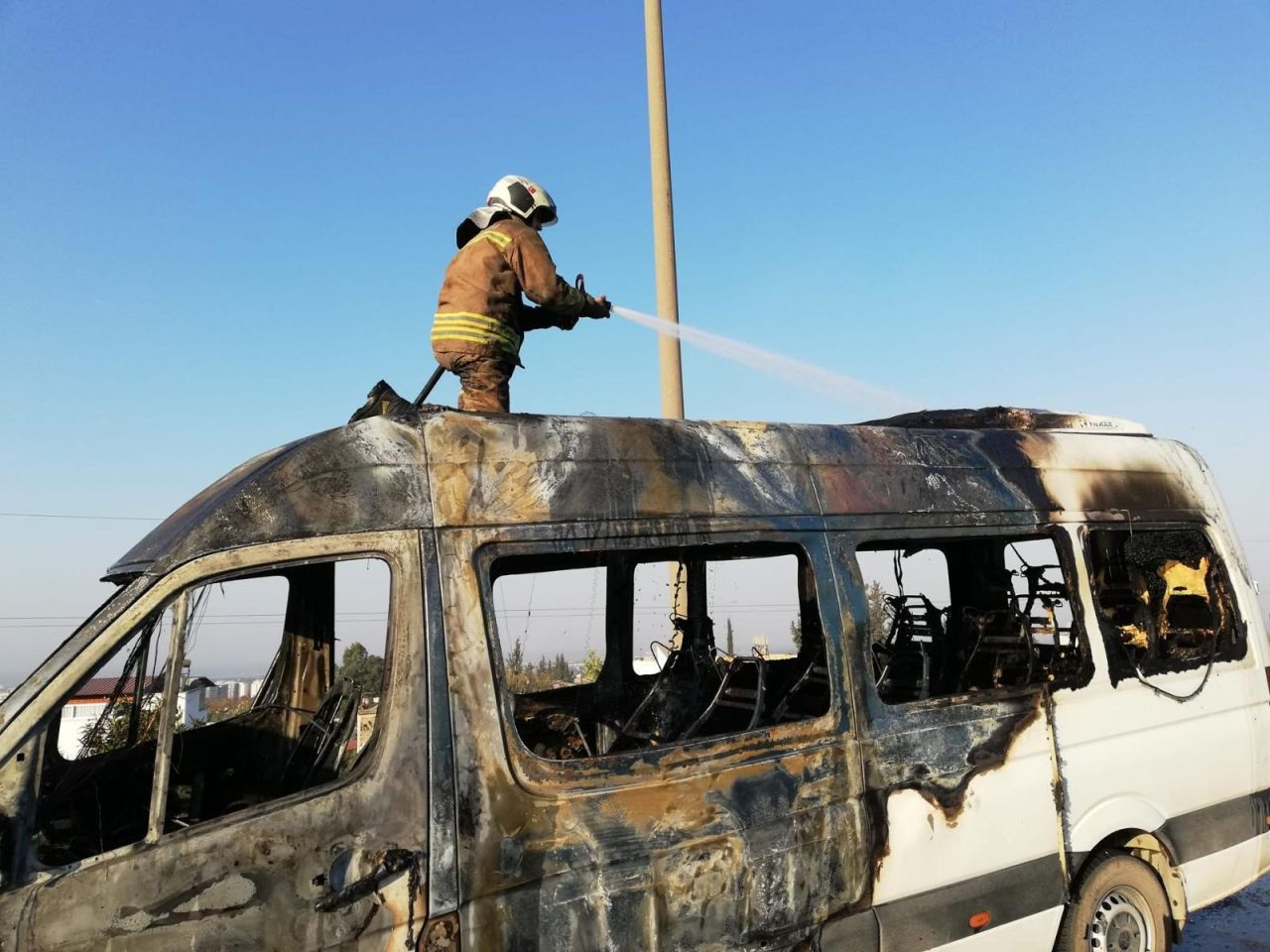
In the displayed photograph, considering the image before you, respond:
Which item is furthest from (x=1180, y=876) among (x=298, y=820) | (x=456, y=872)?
(x=298, y=820)

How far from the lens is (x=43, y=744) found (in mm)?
2477

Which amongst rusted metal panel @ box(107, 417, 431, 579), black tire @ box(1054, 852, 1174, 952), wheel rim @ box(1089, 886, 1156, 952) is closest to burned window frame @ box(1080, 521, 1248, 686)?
black tire @ box(1054, 852, 1174, 952)

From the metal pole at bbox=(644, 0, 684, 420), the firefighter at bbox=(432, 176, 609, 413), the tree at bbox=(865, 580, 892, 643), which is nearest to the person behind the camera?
the firefighter at bbox=(432, 176, 609, 413)

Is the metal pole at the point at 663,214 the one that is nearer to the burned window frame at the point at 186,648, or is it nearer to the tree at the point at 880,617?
the tree at the point at 880,617

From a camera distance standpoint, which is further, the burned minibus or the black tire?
the black tire

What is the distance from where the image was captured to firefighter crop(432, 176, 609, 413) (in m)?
4.48

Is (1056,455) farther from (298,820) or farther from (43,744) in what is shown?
(43,744)

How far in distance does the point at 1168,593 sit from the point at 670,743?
3.50m

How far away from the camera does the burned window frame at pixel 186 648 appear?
8.07ft

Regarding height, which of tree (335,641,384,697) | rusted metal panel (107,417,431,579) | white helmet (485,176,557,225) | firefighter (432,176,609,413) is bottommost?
tree (335,641,384,697)

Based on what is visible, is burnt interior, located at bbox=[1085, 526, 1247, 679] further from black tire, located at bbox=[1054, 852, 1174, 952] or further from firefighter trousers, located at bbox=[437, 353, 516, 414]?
firefighter trousers, located at bbox=[437, 353, 516, 414]

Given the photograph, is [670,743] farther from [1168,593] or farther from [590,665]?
[1168,593]

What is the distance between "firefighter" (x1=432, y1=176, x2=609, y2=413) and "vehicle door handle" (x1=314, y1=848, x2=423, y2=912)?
228 centimetres

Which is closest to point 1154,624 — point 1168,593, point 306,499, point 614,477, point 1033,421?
point 1168,593
